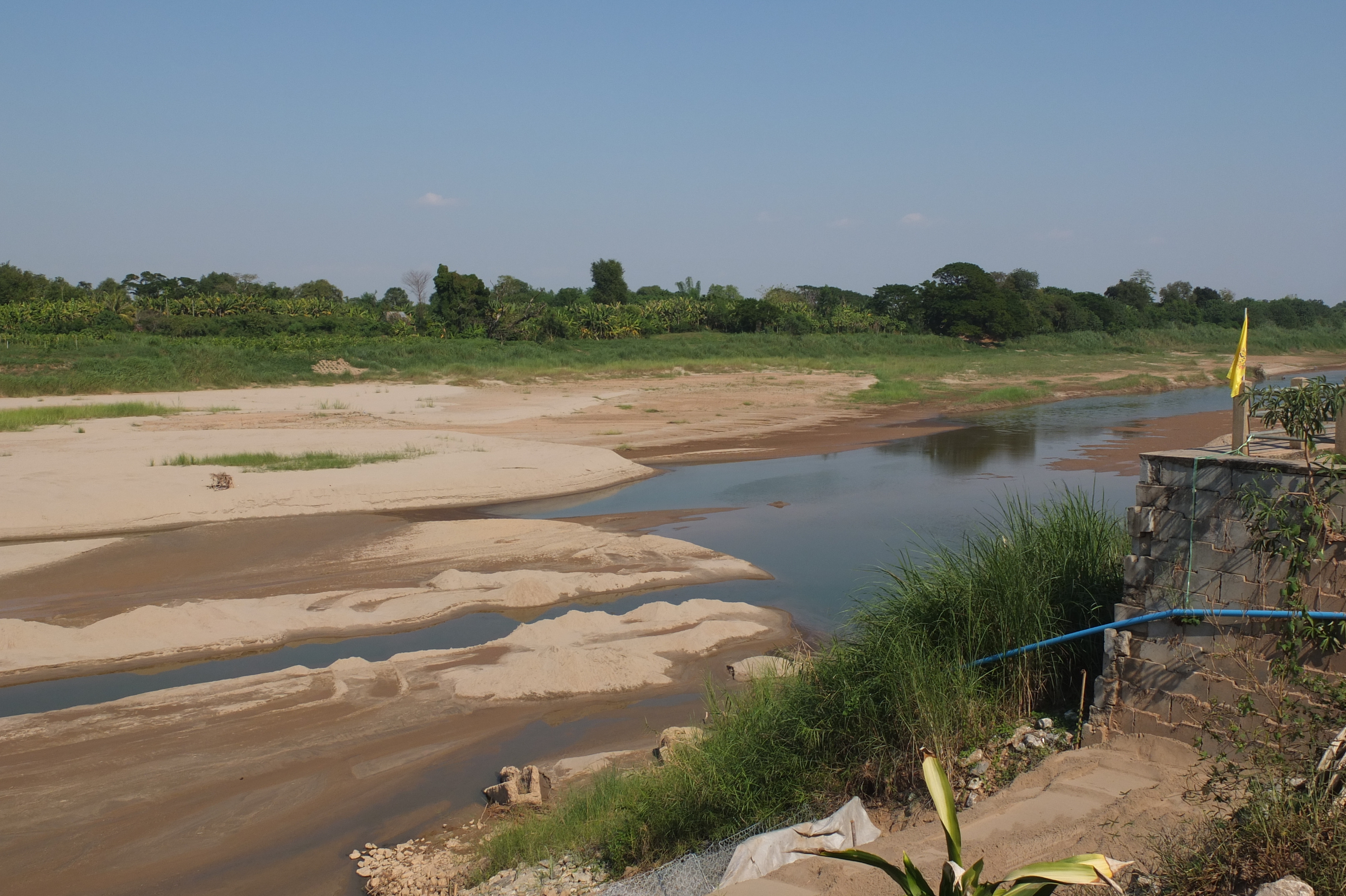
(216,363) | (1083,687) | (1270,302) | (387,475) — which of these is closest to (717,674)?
(1083,687)

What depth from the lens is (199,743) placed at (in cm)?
711

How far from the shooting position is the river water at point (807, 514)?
909 cm

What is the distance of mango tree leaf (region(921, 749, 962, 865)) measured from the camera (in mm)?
2787

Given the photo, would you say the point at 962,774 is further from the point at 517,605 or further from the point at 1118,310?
the point at 1118,310

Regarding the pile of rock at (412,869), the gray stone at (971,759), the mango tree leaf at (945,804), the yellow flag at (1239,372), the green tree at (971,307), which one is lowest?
the pile of rock at (412,869)

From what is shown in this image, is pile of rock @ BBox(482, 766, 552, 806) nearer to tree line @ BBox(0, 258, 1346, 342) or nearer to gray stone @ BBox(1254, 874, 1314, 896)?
gray stone @ BBox(1254, 874, 1314, 896)

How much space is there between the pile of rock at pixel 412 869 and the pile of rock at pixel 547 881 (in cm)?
24

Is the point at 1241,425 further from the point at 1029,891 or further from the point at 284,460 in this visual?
the point at 284,460

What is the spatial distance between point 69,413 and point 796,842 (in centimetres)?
2560

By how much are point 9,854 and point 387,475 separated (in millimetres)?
11299

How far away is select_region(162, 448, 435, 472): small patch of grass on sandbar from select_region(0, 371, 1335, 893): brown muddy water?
9.93 ft

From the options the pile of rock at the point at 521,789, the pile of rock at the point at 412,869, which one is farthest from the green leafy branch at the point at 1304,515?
the pile of rock at the point at 412,869

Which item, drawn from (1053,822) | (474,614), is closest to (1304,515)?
(1053,822)

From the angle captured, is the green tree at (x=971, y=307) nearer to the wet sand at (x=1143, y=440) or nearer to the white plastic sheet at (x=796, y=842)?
the wet sand at (x=1143, y=440)
